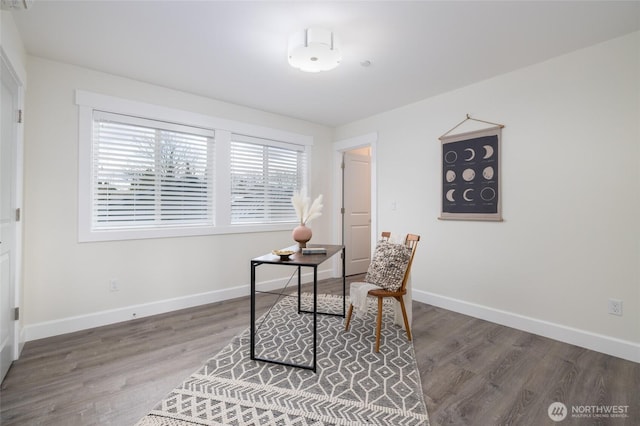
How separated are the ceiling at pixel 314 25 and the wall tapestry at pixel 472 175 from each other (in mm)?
602

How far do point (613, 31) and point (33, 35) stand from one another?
173 inches

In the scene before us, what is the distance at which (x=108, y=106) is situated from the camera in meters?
2.85

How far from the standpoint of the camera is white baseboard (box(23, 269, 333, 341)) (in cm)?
256

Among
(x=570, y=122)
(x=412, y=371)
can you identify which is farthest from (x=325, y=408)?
(x=570, y=122)

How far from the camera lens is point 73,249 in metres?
2.71

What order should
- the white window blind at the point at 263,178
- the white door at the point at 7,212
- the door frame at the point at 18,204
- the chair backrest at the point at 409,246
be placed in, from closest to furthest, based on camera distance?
the white door at the point at 7,212, the door frame at the point at 18,204, the chair backrest at the point at 409,246, the white window blind at the point at 263,178

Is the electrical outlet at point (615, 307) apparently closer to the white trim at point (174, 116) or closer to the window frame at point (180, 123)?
the window frame at point (180, 123)

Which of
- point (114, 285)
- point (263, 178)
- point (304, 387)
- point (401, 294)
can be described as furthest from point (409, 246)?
point (114, 285)

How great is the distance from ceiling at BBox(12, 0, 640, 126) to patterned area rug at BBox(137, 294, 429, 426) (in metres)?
2.46

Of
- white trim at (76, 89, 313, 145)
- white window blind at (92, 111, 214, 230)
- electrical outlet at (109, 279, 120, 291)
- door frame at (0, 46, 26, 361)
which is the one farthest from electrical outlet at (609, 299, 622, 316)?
door frame at (0, 46, 26, 361)

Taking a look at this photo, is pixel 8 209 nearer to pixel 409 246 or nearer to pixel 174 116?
pixel 174 116

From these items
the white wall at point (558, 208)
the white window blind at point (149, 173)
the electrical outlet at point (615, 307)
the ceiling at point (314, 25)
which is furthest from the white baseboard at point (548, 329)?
the white window blind at point (149, 173)

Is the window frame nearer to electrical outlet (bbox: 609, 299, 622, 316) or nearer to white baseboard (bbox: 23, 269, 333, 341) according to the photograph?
white baseboard (bbox: 23, 269, 333, 341)

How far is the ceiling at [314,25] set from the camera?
1.94 m
